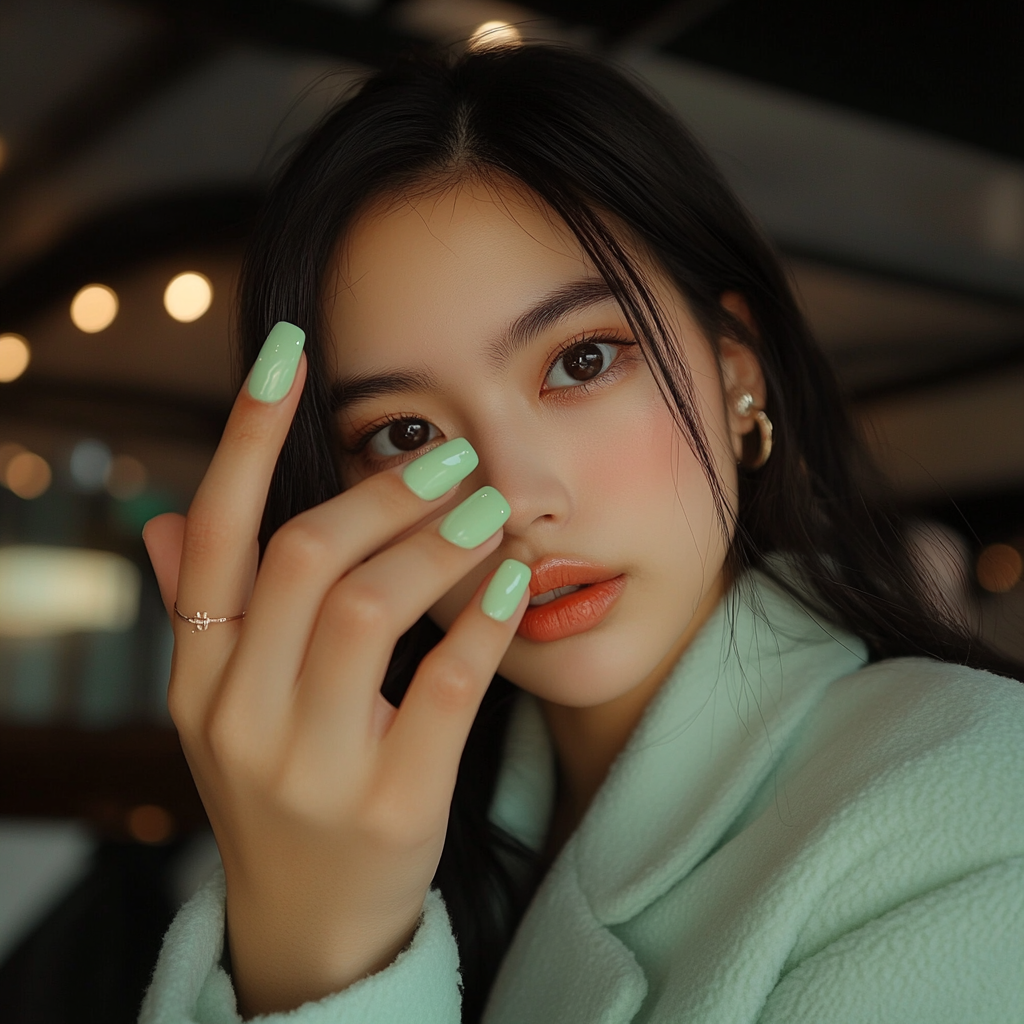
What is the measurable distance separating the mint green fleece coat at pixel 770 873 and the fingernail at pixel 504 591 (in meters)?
0.23

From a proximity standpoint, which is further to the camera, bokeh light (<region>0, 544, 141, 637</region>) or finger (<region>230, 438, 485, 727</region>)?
bokeh light (<region>0, 544, 141, 637</region>)

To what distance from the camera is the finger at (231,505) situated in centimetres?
63

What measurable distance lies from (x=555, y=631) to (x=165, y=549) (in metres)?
0.33

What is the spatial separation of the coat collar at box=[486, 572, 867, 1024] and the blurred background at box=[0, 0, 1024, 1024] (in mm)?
871

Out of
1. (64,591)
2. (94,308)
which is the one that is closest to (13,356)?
(94,308)

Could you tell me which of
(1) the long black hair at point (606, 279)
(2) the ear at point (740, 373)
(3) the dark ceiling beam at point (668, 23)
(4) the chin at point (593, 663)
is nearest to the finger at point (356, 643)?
(4) the chin at point (593, 663)

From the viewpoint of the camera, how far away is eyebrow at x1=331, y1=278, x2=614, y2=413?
2.58 ft

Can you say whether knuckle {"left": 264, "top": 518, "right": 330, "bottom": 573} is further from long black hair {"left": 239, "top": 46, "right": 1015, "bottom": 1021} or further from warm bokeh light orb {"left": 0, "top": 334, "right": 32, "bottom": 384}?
warm bokeh light orb {"left": 0, "top": 334, "right": 32, "bottom": 384}

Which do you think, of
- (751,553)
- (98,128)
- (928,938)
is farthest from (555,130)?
(98,128)

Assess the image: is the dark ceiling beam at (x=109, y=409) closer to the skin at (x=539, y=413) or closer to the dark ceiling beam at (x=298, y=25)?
the dark ceiling beam at (x=298, y=25)

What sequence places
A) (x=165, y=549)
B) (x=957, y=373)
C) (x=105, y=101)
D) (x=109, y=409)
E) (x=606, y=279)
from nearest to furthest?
(x=165, y=549) < (x=606, y=279) < (x=105, y=101) < (x=109, y=409) < (x=957, y=373)

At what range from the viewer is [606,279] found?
0.83 m

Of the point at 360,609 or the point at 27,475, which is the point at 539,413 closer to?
the point at 360,609

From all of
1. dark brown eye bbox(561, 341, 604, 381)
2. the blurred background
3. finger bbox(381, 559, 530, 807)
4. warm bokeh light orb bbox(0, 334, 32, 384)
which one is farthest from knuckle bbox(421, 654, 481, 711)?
warm bokeh light orb bbox(0, 334, 32, 384)
